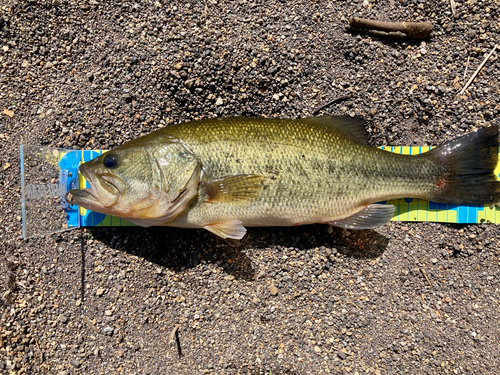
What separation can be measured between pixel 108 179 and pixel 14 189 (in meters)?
1.24

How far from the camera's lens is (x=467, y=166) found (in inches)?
104

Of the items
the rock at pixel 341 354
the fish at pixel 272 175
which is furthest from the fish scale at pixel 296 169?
the rock at pixel 341 354

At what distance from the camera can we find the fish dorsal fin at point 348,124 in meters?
2.65

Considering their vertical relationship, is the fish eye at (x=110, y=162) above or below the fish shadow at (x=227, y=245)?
above

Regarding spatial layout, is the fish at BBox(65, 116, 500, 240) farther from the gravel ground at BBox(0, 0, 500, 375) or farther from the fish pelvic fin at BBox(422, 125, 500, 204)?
the gravel ground at BBox(0, 0, 500, 375)

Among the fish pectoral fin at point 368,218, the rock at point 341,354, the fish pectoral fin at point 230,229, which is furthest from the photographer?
the rock at point 341,354

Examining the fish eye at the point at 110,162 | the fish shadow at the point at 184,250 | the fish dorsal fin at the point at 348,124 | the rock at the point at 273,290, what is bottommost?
the rock at the point at 273,290

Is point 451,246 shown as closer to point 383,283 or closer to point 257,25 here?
point 383,283

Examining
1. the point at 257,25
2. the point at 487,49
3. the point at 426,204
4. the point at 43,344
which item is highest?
the point at 257,25

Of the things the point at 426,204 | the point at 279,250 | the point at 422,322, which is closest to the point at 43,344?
the point at 279,250

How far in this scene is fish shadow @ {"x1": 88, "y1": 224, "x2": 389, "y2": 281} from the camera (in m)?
2.80

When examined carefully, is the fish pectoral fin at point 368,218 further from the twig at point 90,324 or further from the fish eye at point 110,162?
the twig at point 90,324

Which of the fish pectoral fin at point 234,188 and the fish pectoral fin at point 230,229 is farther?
the fish pectoral fin at point 230,229

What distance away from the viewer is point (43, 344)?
2814 millimetres
